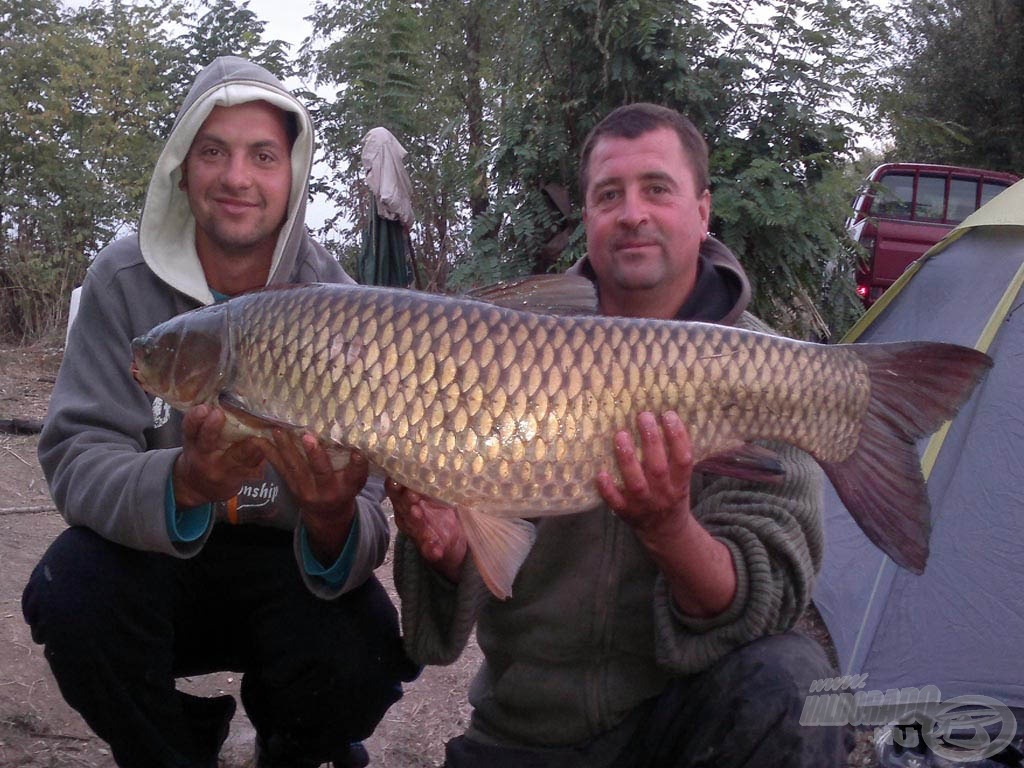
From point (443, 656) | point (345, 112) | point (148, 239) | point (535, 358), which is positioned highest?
point (345, 112)

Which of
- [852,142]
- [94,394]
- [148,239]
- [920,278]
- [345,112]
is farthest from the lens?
[345,112]

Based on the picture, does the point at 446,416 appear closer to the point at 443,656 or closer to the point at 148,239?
the point at 443,656

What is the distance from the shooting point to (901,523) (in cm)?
131

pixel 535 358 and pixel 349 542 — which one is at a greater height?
pixel 535 358

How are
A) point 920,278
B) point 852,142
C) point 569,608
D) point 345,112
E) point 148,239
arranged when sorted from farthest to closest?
point 345,112, point 852,142, point 920,278, point 148,239, point 569,608

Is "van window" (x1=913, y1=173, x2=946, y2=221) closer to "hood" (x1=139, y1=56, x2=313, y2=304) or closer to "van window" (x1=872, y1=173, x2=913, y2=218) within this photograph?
"van window" (x1=872, y1=173, x2=913, y2=218)

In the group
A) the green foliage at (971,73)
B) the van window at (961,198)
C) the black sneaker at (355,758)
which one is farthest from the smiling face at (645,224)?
the green foliage at (971,73)

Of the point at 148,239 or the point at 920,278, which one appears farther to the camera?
the point at 920,278

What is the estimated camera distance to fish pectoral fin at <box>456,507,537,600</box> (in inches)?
53.2

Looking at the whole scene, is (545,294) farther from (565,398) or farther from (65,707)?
(65,707)

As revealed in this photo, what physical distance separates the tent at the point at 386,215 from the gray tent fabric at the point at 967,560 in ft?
12.0

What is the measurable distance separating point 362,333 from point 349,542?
486mm

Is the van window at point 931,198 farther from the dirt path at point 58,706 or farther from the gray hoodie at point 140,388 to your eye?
the gray hoodie at point 140,388

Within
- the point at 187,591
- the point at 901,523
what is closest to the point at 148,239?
the point at 187,591
